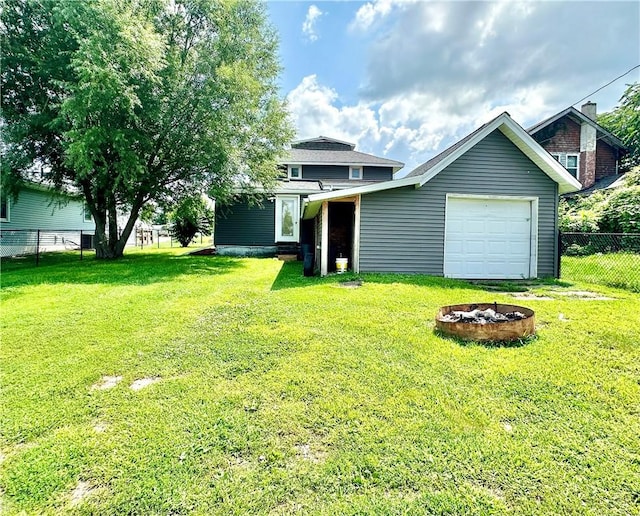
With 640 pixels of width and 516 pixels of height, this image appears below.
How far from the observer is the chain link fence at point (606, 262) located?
7.96 meters

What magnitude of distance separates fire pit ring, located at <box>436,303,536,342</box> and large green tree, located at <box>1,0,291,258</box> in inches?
400

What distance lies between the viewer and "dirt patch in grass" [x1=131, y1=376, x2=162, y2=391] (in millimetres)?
3316

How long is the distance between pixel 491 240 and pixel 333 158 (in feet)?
41.3

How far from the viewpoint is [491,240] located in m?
9.52

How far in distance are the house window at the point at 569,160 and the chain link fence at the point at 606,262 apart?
8.16 m

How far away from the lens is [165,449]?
7.98 ft

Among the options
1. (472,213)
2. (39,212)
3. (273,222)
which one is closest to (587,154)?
(472,213)

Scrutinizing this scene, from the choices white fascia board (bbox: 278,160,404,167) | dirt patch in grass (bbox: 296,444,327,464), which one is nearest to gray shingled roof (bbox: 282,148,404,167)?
white fascia board (bbox: 278,160,404,167)

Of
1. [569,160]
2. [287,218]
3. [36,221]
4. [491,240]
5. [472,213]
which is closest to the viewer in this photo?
[472,213]

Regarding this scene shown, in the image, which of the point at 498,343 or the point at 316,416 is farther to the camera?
the point at 498,343

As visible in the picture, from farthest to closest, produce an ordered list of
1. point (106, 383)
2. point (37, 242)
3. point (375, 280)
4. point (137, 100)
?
point (37, 242)
point (137, 100)
point (375, 280)
point (106, 383)

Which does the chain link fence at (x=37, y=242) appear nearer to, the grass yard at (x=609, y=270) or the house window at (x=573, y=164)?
the grass yard at (x=609, y=270)

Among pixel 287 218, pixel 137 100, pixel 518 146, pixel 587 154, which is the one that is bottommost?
pixel 287 218

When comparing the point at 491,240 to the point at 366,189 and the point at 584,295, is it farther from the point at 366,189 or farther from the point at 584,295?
the point at 366,189
